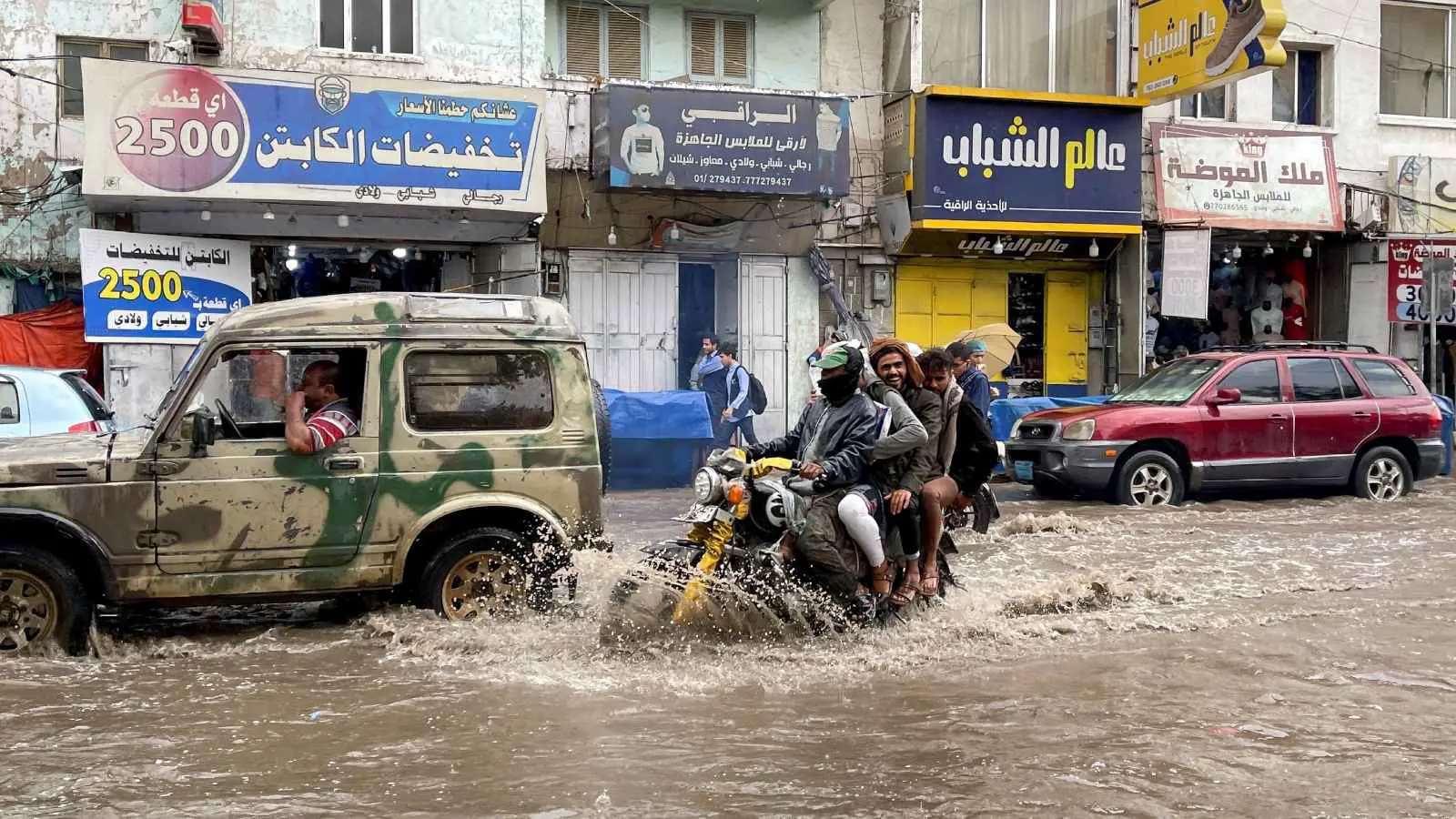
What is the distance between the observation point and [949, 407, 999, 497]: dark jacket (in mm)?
8070

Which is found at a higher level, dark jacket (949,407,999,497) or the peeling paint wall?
the peeling paint wall

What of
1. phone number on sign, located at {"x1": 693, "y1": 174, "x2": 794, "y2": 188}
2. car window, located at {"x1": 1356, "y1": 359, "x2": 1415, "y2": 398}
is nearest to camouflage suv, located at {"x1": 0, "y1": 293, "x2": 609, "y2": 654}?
phone number on sign, located at {"x1": 693, "y1": 174, "x2": 794, "y2": 188}

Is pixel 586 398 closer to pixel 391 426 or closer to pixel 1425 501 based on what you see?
pixel 391 426

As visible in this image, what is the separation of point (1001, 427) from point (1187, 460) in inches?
119

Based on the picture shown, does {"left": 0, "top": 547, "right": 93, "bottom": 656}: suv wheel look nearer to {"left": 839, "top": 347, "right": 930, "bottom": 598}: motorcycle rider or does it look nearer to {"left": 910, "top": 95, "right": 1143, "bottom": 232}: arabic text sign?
{"left": 839, "top": 347, "right": 930, "bottom": 598}: motorcycle rider

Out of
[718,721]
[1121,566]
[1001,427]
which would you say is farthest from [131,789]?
[1001,427]

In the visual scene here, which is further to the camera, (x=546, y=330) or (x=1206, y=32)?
(x=1206, y=32)

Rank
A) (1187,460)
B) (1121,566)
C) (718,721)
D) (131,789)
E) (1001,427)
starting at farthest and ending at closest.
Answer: (1001,427) < (1187,460) < (1121,566) < (718,721) < (131,789)

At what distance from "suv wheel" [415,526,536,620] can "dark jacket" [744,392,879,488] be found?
57.9 inches

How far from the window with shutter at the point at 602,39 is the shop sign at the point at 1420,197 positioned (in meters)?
12.4

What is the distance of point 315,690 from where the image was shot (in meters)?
6.35

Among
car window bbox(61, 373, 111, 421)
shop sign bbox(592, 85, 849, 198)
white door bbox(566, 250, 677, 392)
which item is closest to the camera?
car window bbox(61, 373, 111, 421)

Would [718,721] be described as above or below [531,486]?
below

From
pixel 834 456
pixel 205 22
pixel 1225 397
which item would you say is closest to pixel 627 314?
pixel 205 22
